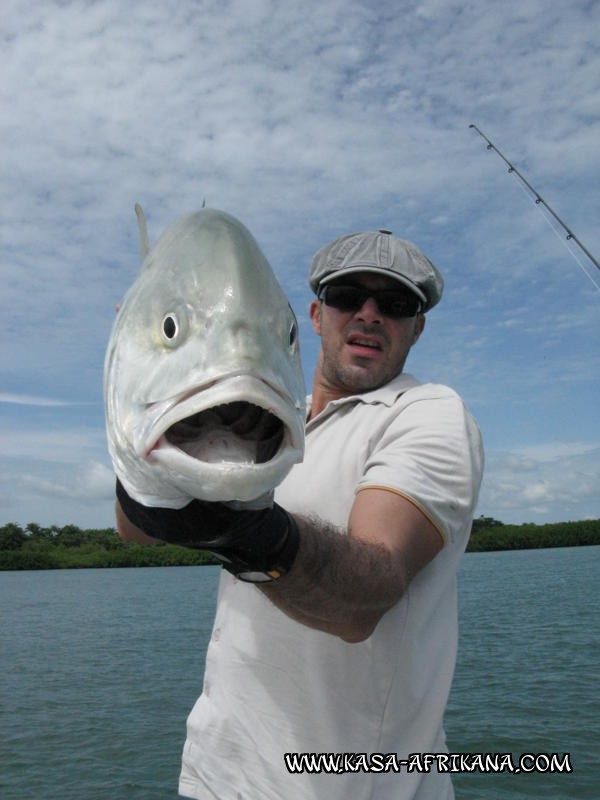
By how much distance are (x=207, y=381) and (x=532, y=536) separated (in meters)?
85.3

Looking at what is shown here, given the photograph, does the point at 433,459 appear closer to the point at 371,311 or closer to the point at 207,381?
the point at 371,311

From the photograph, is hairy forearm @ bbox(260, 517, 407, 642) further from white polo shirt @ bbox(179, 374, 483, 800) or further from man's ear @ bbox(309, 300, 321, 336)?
man's ear @ bbox(309, 300, 321, 336)

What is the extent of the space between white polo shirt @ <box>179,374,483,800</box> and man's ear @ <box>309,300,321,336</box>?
2.96ft

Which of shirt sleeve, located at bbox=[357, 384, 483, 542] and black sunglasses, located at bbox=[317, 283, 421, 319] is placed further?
black sunglasses, located at bbox=[317, 283, 421, 319]

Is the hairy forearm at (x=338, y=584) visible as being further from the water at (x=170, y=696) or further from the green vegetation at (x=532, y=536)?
the green vegetation at (x=532, y=536)

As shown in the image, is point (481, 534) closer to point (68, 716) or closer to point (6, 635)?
point (6, 635)

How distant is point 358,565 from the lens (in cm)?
182

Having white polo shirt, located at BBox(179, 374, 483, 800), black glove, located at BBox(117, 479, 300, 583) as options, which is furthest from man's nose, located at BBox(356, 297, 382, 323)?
black glove, located at BBox(117, 479, 300, 583)

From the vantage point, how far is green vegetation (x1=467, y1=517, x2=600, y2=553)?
265 feet

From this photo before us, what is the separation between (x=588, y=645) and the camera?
1819 centimetres

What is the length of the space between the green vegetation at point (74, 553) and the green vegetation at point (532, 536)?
103 ft

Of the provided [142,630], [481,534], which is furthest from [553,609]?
[481,534]

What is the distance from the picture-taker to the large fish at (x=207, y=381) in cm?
120

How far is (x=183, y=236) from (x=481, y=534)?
82.7m
